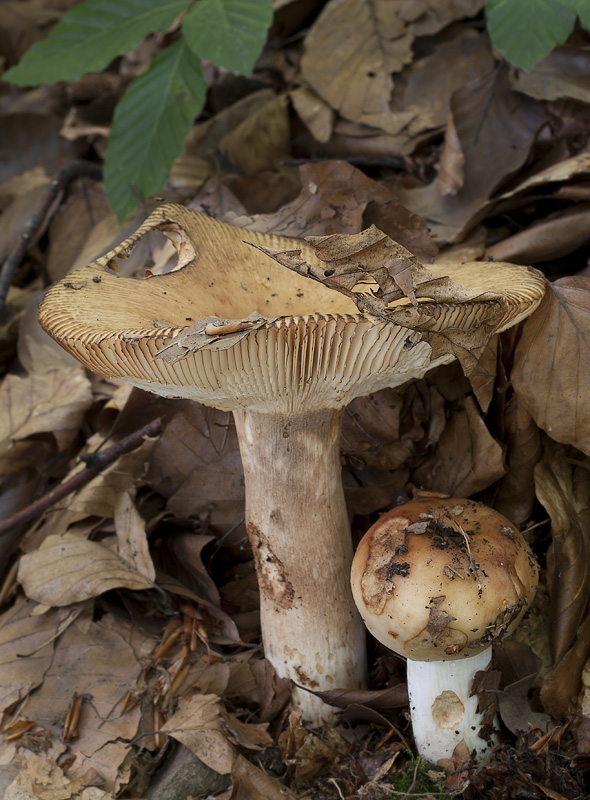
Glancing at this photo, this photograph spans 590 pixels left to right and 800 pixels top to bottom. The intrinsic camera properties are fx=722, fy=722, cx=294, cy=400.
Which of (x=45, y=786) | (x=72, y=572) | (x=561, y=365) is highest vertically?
(x=561, y=365)

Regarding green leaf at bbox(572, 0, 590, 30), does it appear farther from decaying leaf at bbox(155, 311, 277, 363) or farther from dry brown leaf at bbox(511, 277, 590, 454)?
decaying leaf at bbox(155, 311, 277, 363)

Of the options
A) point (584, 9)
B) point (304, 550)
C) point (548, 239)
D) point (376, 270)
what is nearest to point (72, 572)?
point (304, 550)

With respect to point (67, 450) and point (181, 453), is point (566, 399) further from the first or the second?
point (67, 450)

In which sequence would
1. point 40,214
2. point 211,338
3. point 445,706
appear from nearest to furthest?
point 211,338
point 445,706
point 40,214

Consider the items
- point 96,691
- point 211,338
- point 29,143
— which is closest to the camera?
point 211,338

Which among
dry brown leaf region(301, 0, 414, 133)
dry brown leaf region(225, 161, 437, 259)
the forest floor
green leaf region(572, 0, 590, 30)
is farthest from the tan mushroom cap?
dry brown leaf region(301, 0, 414, 133)

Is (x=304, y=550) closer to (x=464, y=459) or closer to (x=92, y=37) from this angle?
(x=464, y=459)
